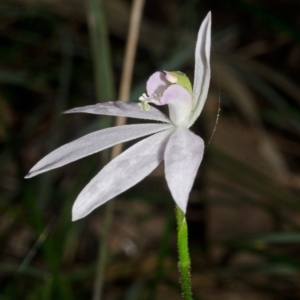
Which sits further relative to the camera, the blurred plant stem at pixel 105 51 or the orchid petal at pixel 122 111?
the blurred plant stem at pixel 105 51

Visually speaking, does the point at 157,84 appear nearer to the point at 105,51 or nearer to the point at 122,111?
the point at 122,111

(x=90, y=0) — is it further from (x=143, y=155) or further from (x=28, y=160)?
(x=28, y=160)

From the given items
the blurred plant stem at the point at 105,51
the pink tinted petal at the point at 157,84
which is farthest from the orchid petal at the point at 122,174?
the blurred plant stem at the point at 105,51

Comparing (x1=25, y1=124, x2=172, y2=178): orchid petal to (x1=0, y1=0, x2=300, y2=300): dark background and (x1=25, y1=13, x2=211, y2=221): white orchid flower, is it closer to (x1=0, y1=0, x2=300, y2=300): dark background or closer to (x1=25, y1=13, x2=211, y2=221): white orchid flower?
(x1=25, y1=13, x2=211, y2=221): white orchid flower

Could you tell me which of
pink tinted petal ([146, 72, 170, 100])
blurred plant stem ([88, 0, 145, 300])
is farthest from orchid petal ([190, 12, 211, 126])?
blurred plant stem ([88, 0, 145, 300])

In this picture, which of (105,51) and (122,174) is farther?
(105,51)

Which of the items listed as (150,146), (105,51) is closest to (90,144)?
(150,146)

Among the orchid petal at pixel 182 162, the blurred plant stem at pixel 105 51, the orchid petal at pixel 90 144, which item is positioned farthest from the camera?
the blurred plant stem at pixel 105 51

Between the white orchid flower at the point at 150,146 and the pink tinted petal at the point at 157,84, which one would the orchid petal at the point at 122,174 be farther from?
the pink tinted petal at the point at 157,84
